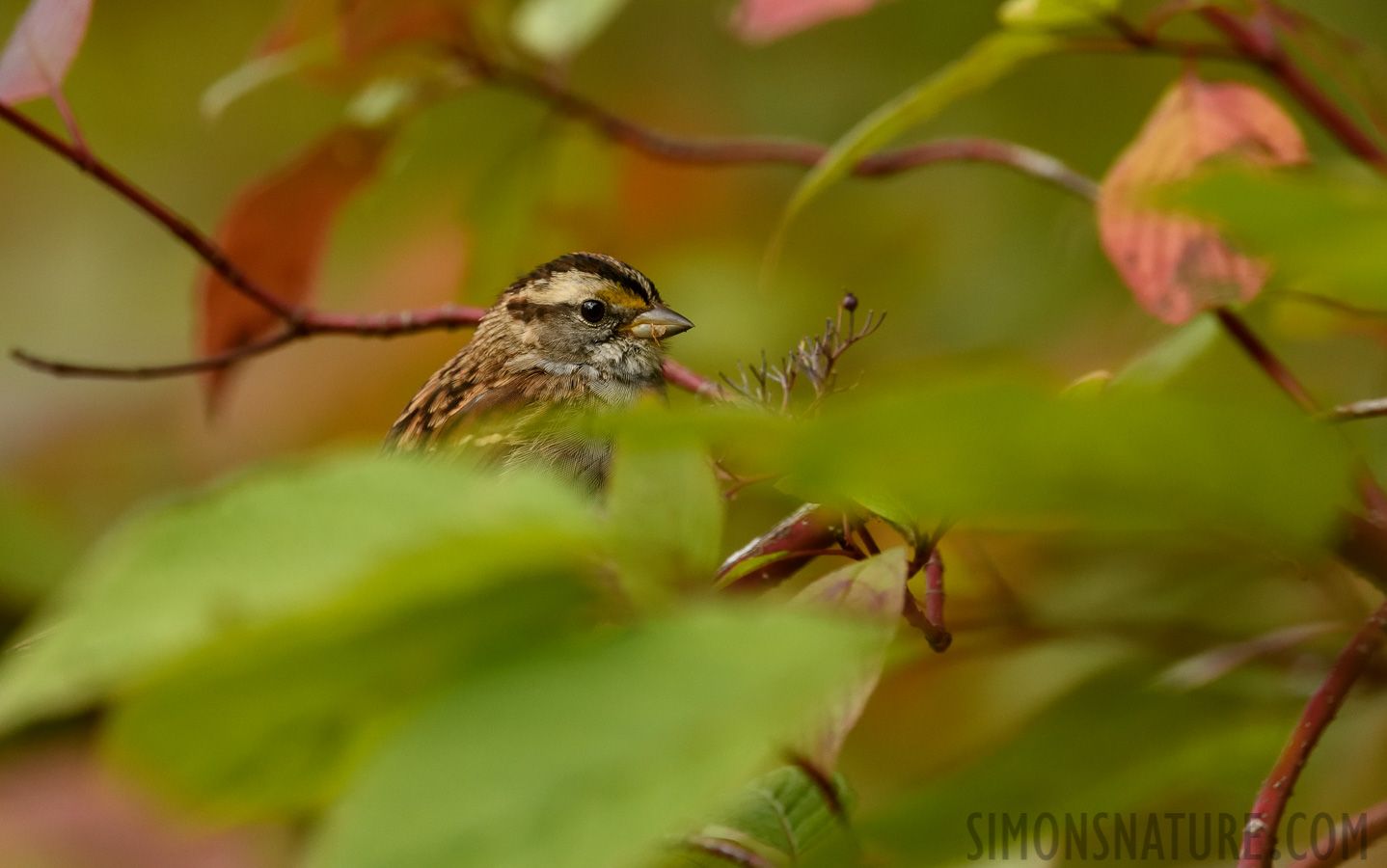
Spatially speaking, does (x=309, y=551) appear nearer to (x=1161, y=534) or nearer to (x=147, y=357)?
(x=1161, y=534)

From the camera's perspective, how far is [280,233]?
2291 mm

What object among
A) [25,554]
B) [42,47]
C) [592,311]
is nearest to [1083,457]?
[42,47]

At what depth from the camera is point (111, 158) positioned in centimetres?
469

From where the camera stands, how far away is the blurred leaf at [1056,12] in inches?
58.6

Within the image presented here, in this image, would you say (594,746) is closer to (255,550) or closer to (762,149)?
(255,550)

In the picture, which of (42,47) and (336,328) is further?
(336,328)

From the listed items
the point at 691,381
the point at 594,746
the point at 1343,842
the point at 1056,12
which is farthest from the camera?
the point at 691,381

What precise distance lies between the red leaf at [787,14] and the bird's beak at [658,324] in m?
1.36

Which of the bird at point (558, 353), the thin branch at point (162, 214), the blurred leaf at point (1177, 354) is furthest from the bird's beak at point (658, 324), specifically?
the blurred leaf at point (1177, 354)

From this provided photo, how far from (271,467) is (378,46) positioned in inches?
70.6

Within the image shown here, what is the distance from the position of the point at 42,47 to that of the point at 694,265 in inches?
95.5

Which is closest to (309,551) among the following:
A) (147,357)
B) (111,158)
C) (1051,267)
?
(1051,267)

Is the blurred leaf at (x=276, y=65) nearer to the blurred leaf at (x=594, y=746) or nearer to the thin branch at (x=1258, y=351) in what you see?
the thin branch at (x=1258, y=351)

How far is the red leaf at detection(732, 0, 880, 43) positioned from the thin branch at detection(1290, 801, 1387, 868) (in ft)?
3.69
